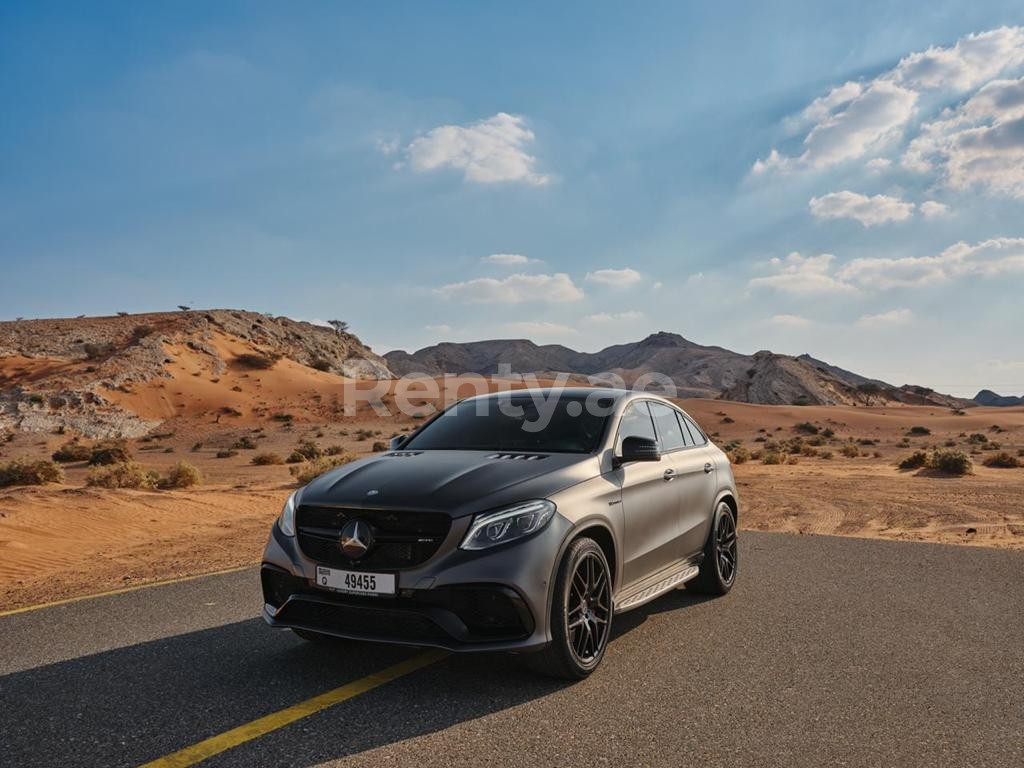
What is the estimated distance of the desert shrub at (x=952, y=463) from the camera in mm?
21859

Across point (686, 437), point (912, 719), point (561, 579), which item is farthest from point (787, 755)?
point (686, 437)

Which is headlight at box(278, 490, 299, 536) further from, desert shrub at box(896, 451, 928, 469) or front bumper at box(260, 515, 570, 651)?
desert shrub at box(896, 451, 928, 469)

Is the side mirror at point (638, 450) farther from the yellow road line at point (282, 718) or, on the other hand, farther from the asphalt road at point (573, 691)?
the yellow road line at point (282, 718)

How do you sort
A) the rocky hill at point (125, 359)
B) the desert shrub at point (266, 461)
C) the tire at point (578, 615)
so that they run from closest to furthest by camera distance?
1. the tire at point (578, 615)
2. the desert shrub at point (266, 461)
3. the rocky hill at point (125, 359)

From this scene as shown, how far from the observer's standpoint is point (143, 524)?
1284cm

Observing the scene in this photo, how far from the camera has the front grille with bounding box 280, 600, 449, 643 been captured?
428 cm

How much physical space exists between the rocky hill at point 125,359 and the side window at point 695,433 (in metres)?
42.7

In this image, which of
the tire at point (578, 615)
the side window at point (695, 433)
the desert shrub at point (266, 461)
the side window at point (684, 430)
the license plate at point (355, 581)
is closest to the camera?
the license plate at point (355, 581)

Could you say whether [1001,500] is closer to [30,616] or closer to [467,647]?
[467,647]

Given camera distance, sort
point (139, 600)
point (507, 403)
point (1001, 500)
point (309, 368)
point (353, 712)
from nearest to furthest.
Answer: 1. point (353, 712)
2. point (507, 403)
3. point (139, 600)
4. point (1001, 500)
5. point (309, 368)

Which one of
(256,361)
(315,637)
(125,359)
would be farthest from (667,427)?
(256,361)

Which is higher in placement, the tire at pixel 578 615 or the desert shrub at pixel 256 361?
the desert shrub at pixel 256 361

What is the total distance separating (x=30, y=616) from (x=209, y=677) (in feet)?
9.00

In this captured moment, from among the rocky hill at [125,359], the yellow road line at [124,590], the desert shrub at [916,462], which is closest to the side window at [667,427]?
the yellow road line at [124,590]
